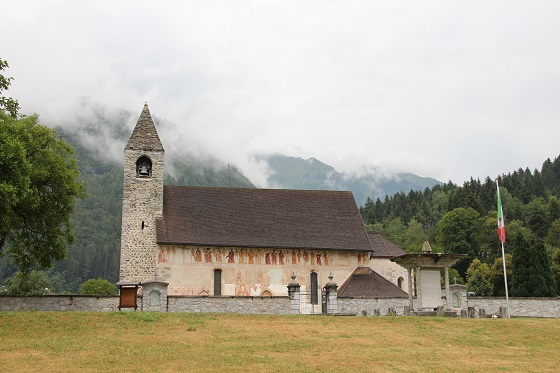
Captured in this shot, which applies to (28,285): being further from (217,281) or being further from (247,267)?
(247,267)

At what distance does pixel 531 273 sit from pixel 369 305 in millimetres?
27907

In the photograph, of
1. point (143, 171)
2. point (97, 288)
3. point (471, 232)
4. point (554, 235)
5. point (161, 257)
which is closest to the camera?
point (161, 257)

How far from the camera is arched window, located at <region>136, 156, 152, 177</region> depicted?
46562mm

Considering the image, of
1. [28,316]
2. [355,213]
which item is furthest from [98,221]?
[28,316]

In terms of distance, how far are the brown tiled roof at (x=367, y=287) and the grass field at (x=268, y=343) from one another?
1109 cm

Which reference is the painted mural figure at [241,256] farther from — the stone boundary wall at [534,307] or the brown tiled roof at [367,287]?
the stone boundary wall at [534,307]

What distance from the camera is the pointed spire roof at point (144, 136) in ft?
154

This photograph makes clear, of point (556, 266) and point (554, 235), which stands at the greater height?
point (554, 235)

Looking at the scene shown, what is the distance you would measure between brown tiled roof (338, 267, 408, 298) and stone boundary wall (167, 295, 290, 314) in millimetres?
6473

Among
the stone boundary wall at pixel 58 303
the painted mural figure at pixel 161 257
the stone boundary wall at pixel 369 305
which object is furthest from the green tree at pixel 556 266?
the stone boundary wall at pixel 58 303

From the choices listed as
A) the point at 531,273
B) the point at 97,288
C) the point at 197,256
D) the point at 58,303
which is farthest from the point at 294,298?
the point at 97,288

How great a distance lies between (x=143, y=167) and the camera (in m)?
46.8

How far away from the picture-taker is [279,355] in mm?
20547

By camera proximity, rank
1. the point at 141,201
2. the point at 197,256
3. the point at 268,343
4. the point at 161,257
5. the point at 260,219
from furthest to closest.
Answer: the point at 260,219 → the point at 141,201 → the point at 197,256 → the point at 161,257 → the point at 268,343
